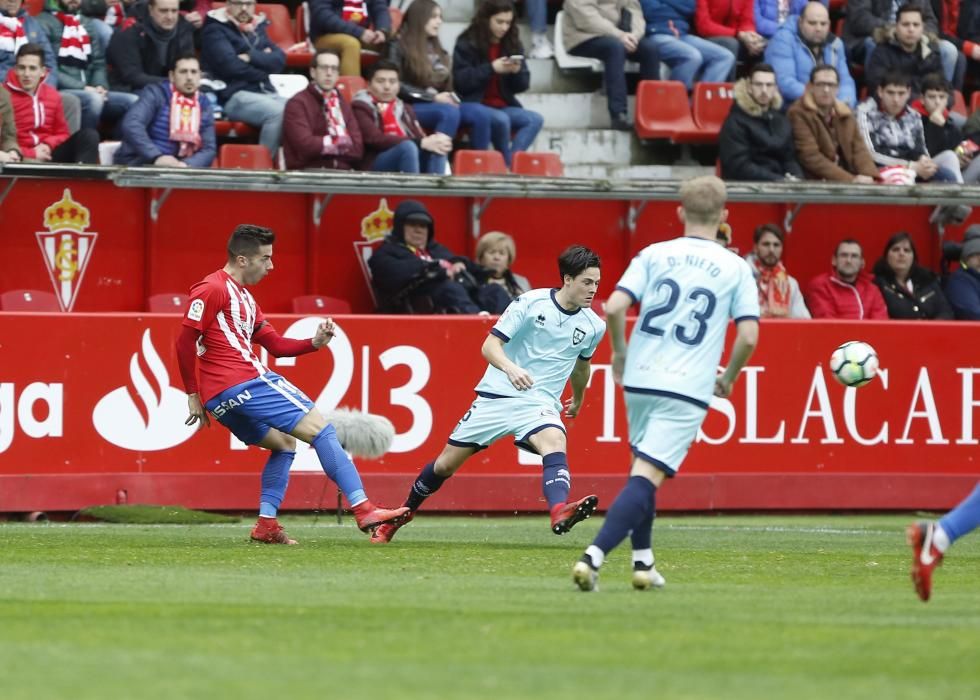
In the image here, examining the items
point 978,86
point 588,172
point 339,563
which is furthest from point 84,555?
point 978,86

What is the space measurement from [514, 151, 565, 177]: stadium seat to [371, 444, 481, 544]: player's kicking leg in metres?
8.11

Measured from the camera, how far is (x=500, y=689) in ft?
20.4

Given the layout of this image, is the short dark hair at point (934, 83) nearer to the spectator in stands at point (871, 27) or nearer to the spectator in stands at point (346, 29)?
the spectator in stands at point (871, 27)

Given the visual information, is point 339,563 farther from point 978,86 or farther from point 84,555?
point 978,86

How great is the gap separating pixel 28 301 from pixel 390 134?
394 cm

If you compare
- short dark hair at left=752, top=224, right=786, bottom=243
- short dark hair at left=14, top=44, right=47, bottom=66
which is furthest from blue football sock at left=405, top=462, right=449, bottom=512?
short dark hair at left=752, top=224, right=786, bottom=243

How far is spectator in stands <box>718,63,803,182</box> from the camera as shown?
66.3 ft

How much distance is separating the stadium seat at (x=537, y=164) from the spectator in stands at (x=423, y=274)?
236cm

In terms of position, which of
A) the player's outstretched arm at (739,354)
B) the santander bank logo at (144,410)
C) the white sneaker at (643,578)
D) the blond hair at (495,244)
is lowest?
the santander bank logo at (144,410)

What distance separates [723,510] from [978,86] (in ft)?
31.3

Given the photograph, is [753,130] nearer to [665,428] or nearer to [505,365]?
[505,365]

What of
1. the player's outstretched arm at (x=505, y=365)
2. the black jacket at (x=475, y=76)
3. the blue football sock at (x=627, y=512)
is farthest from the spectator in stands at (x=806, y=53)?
the blue football sock at (x=627, y=512)

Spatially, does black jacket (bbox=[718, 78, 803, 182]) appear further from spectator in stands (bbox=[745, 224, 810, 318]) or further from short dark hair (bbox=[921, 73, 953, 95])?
short dark hair (bbox=[921, 73, 953, 95])

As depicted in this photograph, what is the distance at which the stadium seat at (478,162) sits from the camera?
1994cm
